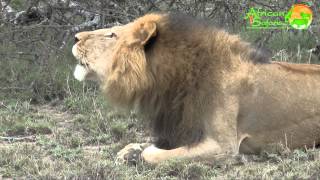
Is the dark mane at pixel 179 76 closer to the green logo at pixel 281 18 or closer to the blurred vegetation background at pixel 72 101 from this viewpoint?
the blurred vegetation background at pixel 72 101

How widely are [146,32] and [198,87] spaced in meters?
0.48

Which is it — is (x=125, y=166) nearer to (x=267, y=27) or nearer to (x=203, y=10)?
(x=203, y=10)

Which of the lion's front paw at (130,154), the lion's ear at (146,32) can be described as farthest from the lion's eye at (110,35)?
the lion's front paw at (130,154)

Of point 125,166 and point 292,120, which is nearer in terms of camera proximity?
point 125,166

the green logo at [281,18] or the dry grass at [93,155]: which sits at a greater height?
the green logo at [281,18]

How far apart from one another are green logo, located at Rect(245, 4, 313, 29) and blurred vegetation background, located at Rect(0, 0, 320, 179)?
9cm

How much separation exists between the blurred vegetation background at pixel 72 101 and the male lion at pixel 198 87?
185 mm

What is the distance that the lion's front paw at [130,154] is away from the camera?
13.5 ft

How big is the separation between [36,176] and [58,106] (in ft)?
7.33

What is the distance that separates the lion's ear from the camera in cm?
409

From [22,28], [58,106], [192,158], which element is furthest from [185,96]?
[22,28]

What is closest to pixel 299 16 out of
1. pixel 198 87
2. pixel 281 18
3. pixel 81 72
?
pixel 281 18

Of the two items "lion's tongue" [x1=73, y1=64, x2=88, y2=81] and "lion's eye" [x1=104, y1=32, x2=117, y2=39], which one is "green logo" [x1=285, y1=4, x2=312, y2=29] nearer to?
"lion's eye" [x1=104, y1=32, x2=117, y2=39]

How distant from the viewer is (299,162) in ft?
13.1
